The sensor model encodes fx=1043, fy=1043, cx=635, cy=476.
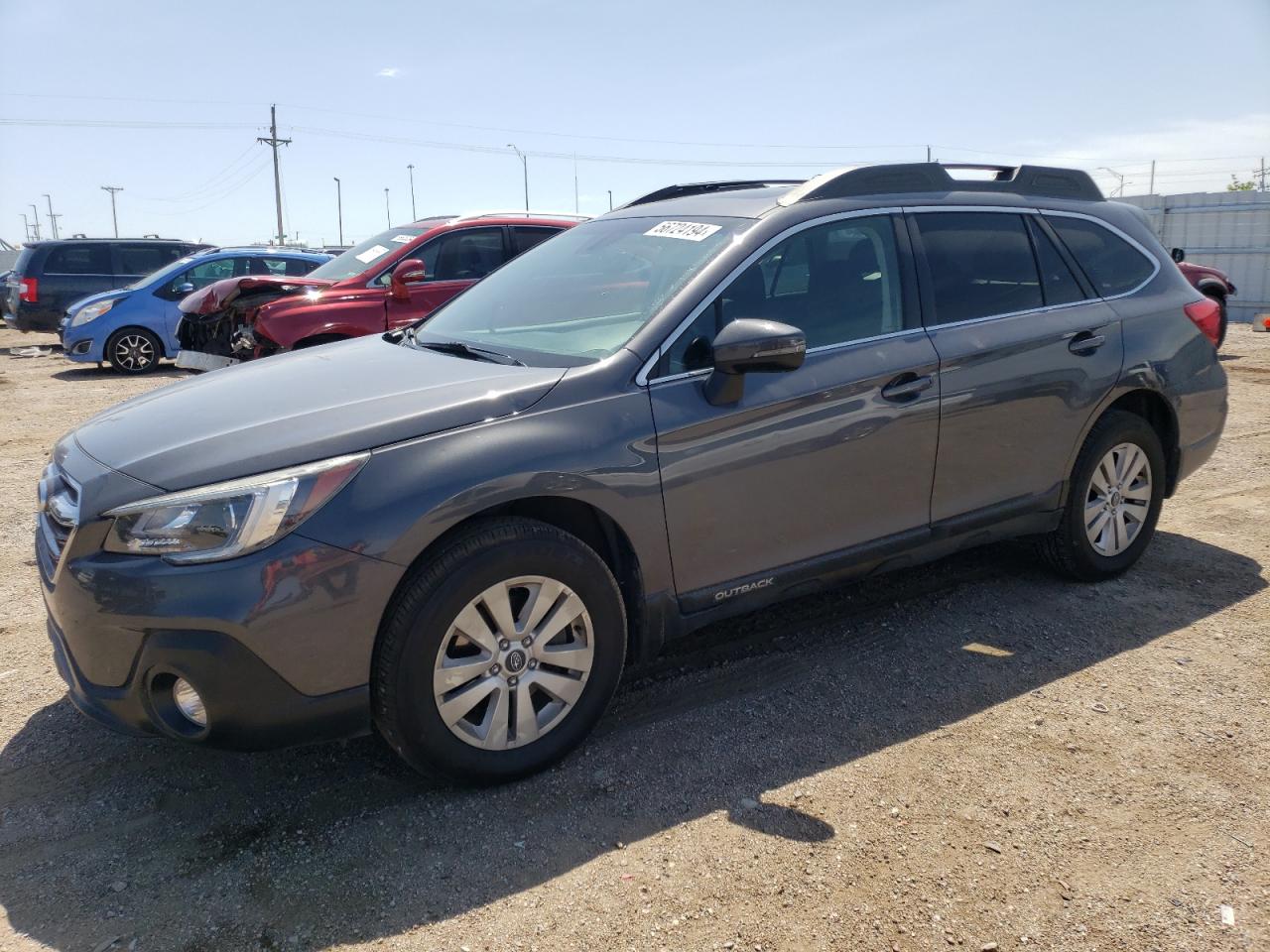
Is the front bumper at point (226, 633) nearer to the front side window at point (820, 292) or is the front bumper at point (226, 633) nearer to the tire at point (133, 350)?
the front side window at point (820, 292)

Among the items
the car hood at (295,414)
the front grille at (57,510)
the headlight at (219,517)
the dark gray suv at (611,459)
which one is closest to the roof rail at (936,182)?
the dark gray suv at (611,459)

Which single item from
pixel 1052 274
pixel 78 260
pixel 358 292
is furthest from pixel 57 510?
pixel 78 260

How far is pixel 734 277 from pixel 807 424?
1.84ft

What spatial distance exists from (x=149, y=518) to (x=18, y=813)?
3.51 feet

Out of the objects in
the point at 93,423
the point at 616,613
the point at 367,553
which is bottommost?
the point at 616,613

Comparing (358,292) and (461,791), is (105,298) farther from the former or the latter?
(461,791)

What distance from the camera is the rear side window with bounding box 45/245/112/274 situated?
1605cm

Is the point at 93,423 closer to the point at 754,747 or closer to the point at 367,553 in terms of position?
the point at 367,553

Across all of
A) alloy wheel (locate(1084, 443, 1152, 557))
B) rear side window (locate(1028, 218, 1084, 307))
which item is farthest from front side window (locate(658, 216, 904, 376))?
alloy wheel (locate(1084, 443, 1152, 557))

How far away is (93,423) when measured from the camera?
345 centimetres

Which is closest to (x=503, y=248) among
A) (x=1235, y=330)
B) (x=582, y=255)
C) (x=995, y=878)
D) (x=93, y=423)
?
(x=582, y=255)

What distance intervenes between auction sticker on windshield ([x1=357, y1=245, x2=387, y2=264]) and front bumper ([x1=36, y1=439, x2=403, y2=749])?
667 centimetres

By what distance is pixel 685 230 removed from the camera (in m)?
3.91

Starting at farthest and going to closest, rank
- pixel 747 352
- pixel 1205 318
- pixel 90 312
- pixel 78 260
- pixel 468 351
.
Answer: pixel 78 260 < pixel 90 312 < pixel 1205 318 < pixel 468 351 < pixel 747 352
